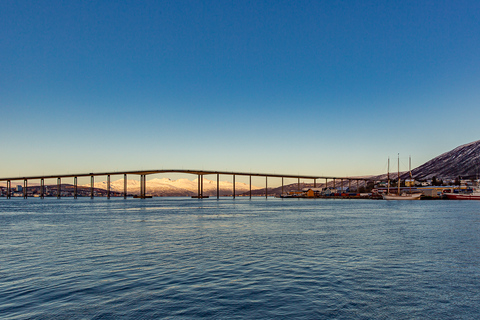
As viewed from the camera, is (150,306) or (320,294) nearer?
(150,306)

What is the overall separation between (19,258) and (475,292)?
21.0 metres

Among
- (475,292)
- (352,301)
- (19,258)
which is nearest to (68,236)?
(19,258)

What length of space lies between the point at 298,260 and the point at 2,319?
1242cm

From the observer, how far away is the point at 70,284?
1281 cm

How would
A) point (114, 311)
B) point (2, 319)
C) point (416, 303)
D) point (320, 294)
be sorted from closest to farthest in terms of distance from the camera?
point (2, 319)
point (114, 311)
point (416, 303)
point (320, 294)

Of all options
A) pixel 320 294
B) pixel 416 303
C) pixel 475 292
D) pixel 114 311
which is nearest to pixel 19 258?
pixel 114 311

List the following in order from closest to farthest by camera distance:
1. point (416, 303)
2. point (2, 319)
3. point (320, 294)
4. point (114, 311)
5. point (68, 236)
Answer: point (2, 319), point (114, 311), point (416, 303), point (320, 294), point (68, 236)

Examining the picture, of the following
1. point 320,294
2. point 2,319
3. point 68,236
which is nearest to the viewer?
point 2,319

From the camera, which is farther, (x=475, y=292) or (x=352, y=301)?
(x=475, y=292)

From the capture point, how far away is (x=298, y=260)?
17.2m

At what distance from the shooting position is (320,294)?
38.0 feet

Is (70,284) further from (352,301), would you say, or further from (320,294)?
(352,301)

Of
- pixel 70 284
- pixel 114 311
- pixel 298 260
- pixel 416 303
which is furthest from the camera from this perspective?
pixel 298 260

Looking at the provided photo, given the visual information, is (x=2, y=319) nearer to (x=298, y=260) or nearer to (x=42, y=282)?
(x=42, y=282)
